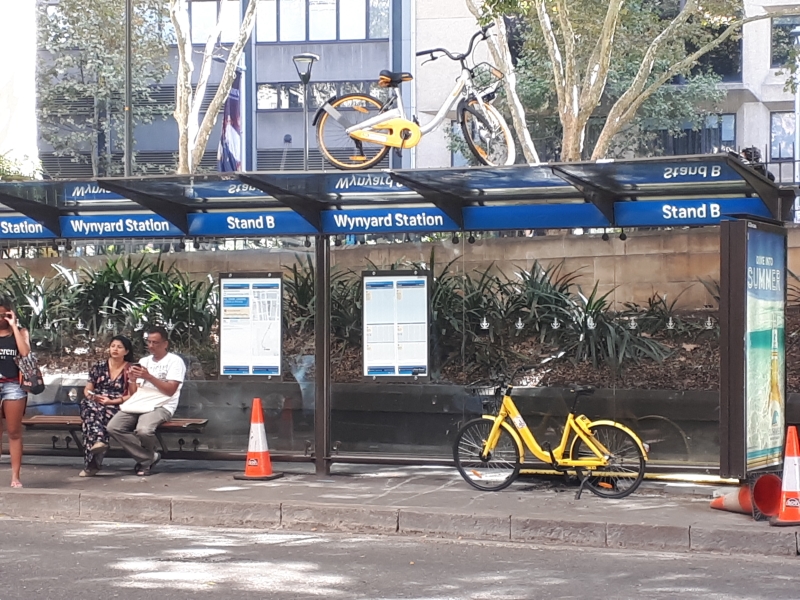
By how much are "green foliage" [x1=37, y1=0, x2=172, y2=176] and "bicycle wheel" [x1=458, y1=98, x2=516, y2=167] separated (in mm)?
21955

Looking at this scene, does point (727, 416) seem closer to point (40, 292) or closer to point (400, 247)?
point (400, 247)

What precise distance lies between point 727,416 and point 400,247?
3706 millimetres

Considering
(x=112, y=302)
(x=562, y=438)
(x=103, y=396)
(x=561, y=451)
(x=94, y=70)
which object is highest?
(x=94, y=70)

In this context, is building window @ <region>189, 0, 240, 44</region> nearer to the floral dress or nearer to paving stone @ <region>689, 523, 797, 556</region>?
the floral dress

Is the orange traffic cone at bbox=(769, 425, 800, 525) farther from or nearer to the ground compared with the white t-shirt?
nearer to the ground

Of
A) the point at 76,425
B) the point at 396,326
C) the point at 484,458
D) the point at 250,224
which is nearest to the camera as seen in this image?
the point at 484,458

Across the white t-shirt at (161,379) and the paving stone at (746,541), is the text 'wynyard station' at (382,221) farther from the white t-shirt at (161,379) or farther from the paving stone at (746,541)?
the paving stone at (746,541)

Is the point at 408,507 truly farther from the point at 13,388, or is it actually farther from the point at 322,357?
the point at 13,388

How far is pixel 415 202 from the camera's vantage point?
10719mm

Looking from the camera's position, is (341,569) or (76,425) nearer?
(341,569)

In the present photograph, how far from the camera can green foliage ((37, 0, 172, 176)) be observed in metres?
33.2

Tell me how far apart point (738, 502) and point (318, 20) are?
3482 centimetres

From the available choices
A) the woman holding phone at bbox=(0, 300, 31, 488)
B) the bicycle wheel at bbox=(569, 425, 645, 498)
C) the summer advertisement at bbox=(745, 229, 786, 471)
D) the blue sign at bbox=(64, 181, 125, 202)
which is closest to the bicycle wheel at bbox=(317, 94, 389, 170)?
the blue sign at bbox=(64, 181, 125, 202)

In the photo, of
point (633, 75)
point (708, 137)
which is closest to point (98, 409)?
point (633, 75)
